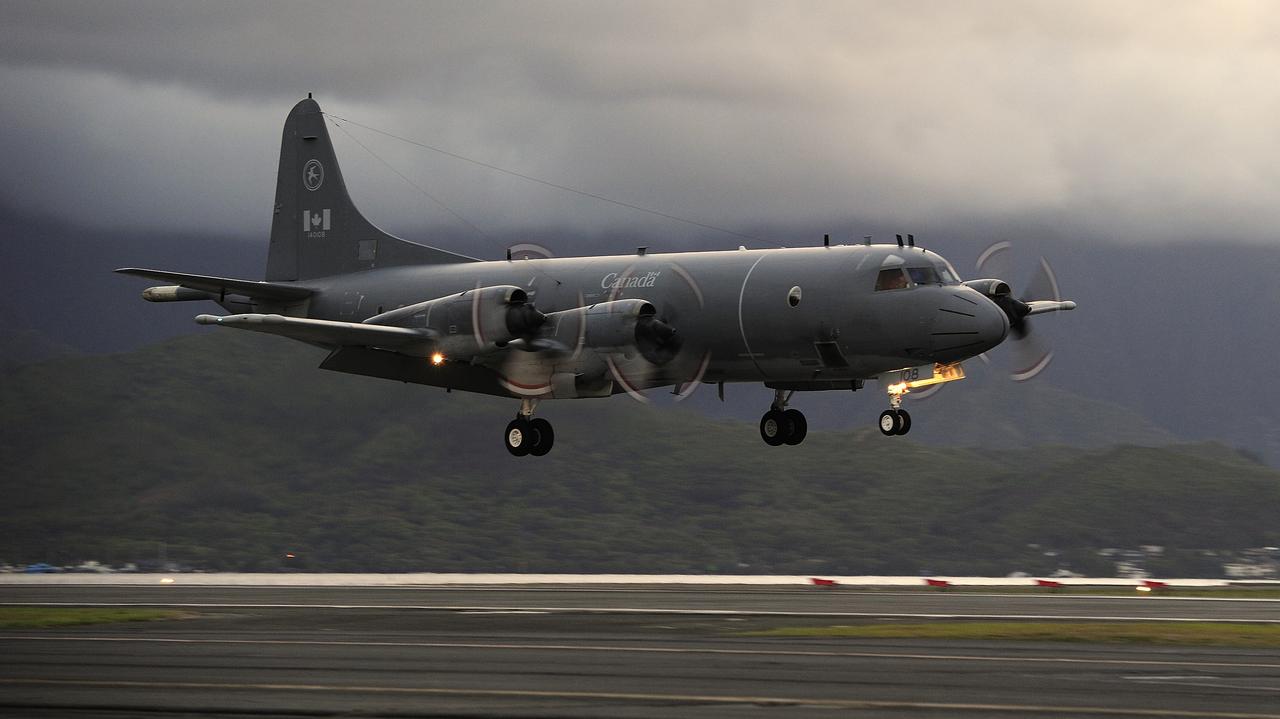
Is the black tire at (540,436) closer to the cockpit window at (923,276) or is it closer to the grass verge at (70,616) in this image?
the cockpit window at (923,276)

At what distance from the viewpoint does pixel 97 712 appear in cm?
2803

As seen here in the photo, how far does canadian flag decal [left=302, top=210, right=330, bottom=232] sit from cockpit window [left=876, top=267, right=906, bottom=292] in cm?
2472

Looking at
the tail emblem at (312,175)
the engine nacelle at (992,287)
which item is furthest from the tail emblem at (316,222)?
the engine nacelle at (992,287)

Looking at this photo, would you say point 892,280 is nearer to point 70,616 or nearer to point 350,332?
point 350,332

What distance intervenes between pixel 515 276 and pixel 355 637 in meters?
14.8

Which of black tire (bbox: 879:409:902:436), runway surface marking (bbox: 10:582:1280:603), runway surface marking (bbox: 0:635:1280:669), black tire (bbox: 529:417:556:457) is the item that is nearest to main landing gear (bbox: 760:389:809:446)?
black tire (bbox: 879:409:902:436)

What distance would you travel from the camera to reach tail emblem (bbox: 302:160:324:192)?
63.8 meters

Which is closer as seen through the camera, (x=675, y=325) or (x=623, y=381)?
(x=623, y=381)

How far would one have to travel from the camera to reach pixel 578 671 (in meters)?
34.2

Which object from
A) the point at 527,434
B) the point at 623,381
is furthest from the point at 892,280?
the point at 527,434

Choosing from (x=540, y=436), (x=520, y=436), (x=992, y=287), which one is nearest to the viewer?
(x=992, y=287)

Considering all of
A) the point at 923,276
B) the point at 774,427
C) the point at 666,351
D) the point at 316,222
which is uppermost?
the point at 316,222

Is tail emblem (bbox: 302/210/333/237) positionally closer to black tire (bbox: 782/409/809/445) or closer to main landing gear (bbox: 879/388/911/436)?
black tire (bbox: 782/409/809/445)

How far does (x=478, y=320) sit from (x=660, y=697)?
2281 cm
